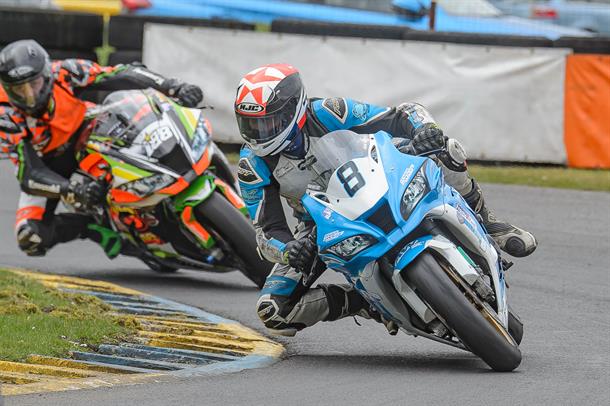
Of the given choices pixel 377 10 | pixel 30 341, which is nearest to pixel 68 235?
pixel 30 341

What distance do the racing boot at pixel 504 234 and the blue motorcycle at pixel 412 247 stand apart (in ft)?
1.83

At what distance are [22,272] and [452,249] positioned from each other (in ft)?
15.9

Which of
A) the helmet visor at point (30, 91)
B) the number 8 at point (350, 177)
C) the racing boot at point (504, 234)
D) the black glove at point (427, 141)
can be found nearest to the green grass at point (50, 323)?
the helmet visor at point (30, 91)

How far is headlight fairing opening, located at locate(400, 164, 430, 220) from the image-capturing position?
6504 millimetres

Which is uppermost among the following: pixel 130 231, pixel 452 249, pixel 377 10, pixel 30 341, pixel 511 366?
pixel 452 249

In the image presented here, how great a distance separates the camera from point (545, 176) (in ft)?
49.4

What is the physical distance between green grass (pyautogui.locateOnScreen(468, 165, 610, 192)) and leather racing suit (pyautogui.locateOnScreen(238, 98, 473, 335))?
7.16 metres

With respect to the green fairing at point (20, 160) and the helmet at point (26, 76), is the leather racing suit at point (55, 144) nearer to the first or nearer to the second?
the green fairing at point (20, 160)

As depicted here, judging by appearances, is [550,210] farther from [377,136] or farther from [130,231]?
[377,136]

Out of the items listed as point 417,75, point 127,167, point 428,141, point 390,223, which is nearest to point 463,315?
point 390,223

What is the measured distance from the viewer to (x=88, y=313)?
8.14 metres

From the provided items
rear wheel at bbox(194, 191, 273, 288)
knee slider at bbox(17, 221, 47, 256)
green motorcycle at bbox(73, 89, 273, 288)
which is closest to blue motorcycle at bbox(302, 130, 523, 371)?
rear wheel at bbox(194, 191, 273, 288)

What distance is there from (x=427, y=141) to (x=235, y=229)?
9.15ft

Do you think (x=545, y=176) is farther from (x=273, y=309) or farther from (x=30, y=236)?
(x=273, y=309)
